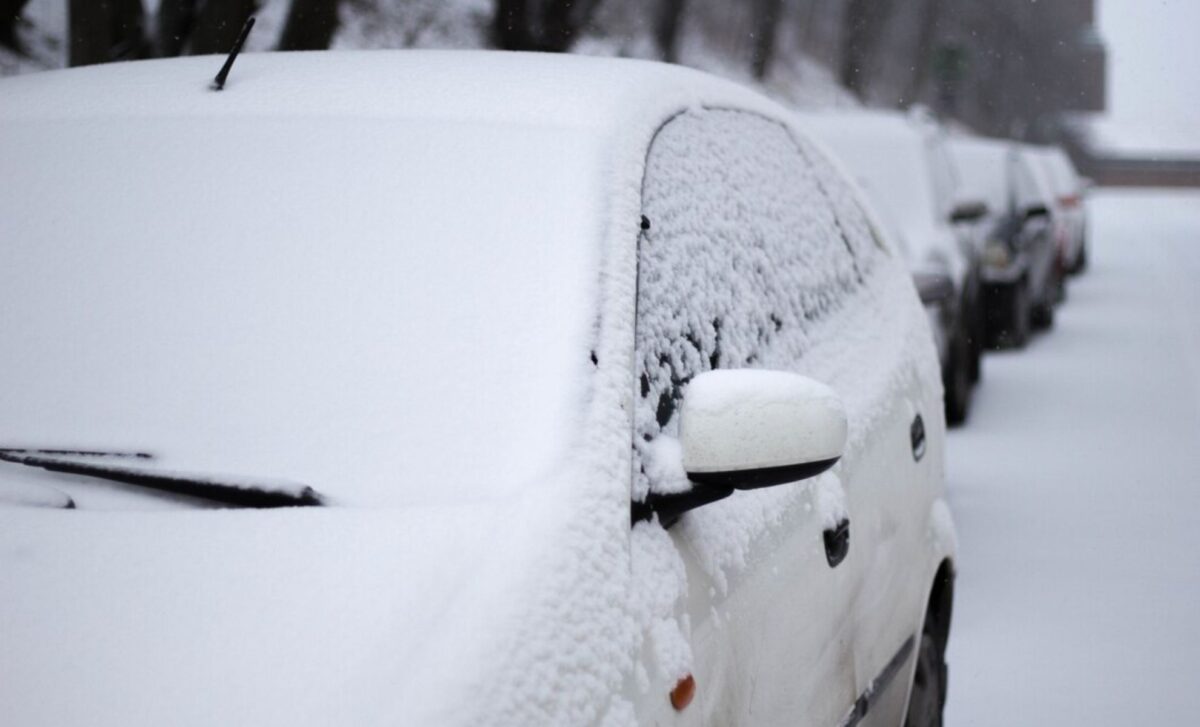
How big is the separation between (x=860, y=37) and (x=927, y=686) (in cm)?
5110

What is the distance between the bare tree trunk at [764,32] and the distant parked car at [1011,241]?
19288mm

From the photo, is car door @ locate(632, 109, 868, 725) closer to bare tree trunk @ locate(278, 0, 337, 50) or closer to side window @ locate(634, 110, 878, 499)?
side window @ locate(634, 110, 878, 499)

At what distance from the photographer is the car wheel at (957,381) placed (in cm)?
928

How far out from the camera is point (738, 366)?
2652 millimetres

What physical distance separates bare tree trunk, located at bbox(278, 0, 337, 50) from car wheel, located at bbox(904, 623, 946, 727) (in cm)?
630

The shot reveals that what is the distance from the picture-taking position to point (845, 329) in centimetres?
343

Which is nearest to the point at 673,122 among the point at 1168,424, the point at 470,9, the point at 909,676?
the point at 909,676

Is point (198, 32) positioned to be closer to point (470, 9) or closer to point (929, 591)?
point (929, 591)

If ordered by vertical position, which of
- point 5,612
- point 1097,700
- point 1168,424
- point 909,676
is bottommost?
point 1168,424

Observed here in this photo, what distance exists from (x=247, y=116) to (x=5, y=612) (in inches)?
43.5

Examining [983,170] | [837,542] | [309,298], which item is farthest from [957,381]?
[309,298]

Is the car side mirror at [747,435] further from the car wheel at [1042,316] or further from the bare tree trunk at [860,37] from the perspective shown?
the bare tree trunk at [860,37]

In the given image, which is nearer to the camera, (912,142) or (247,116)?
(247,116)

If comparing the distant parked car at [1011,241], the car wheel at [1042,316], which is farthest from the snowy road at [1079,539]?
the car wheel at [1042,316]
